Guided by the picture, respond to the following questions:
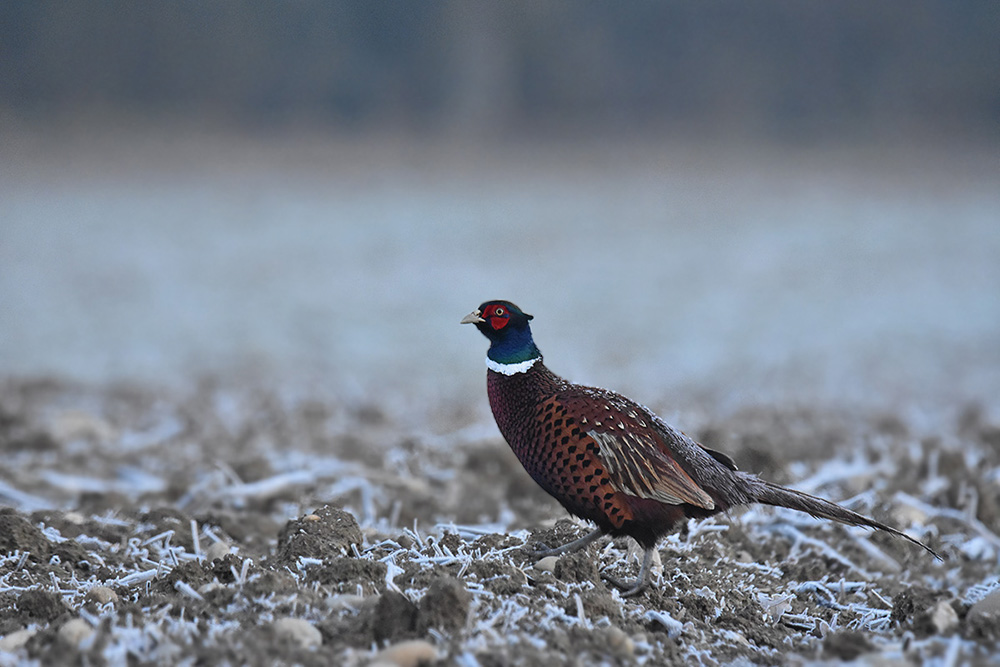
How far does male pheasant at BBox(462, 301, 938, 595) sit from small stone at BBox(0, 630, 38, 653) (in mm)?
1672

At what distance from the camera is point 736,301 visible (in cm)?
1379

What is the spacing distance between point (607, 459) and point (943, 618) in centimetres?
114

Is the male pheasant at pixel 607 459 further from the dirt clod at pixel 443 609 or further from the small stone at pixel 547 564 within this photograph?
the dirt clod at pixel 443 609

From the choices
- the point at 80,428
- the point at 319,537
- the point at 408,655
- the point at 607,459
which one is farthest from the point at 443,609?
the point at 80,428

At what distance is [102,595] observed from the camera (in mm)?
3463

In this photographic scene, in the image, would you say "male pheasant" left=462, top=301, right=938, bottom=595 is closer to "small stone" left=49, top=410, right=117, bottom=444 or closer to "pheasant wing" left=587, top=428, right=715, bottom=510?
"pheasant wing" left=587, top=428, right=715, bottom=510

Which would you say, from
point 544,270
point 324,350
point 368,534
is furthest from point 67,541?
point 544,270

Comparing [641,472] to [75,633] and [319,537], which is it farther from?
[75,633]

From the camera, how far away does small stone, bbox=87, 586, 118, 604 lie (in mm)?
3439

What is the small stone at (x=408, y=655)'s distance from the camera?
2.73 meters

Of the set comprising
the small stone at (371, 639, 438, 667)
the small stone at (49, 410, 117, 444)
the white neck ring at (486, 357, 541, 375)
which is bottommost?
the small stone at (371, 639, 438, 667)

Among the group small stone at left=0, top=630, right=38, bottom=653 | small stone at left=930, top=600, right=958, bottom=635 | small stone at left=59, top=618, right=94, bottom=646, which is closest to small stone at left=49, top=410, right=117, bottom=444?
small stone at left=0, top=630, right=38, bottom=653

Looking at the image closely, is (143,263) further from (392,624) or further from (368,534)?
(392,624)

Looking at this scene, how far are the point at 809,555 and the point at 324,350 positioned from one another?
7.27 m
